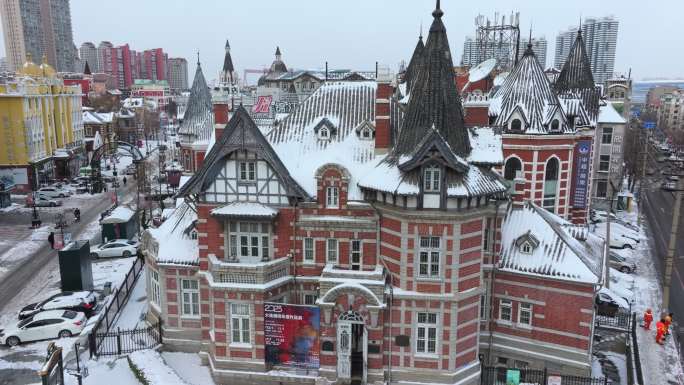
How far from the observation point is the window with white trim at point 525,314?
78.3 feet

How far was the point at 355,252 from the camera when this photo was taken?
75.5 ft

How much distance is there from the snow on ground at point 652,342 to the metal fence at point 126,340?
23796 mm

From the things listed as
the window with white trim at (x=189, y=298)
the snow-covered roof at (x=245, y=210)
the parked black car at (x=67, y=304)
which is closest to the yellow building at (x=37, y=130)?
the parked black car at (x=67, y=304)

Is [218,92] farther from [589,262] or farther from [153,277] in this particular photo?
[589,262]

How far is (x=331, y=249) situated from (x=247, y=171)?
5108mm

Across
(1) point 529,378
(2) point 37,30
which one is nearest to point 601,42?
(1) point 529,378

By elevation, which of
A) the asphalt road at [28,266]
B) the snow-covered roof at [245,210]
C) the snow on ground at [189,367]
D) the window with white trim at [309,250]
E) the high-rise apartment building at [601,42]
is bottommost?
the snow on ground at [189,367]

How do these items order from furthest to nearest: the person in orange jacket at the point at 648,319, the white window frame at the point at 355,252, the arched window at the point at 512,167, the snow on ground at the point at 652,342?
the arched window at the point at 512,167
the person in orange jacket at the point at 648,319
the snow on ground at the point at 652,342
the white window frame at the point at 355,252

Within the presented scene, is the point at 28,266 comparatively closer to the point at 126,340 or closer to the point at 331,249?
the point at 126,340

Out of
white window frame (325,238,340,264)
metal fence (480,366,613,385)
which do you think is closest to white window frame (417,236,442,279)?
white window frame (325,238,340,264)

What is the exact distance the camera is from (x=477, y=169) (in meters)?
21.6

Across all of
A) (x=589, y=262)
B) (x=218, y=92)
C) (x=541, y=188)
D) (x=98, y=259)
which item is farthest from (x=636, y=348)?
(x=98, y=259)

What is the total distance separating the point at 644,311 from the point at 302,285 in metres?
22.3

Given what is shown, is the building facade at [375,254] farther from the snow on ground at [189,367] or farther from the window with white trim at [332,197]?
the snow on ground at [189,367]
